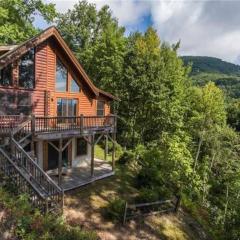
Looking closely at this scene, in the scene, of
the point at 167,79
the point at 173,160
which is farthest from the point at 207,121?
the point at 173,160

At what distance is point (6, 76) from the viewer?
18.1 metres

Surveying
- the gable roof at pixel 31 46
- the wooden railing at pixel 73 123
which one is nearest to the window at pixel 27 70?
the gable roof at pixel 31 46

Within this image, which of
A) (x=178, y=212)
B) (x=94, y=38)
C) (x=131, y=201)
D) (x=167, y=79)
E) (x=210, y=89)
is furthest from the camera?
(x=94, y=38)

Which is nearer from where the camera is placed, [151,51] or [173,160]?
[173,160]

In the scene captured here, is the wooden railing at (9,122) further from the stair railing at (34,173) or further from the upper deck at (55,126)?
the stair railing at (34,173)

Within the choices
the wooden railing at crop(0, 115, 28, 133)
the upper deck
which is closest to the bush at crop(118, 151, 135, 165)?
the upper deck

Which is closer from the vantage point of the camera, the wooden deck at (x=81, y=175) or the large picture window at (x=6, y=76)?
the large picture window at (x=6, y=76)

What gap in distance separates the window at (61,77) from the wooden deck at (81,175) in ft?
19.4

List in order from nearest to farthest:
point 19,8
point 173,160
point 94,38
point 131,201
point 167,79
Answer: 1. point 131,201
2. point 173,160
3. point 19,8
4. point 167,79
5. point 94,38

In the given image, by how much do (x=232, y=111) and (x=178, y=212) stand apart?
4469cm

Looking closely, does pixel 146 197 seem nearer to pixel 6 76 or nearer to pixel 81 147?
pixel 81 147

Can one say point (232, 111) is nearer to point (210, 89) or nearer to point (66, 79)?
point (210, 89)

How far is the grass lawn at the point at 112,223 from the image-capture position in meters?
15.0

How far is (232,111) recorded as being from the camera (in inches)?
2367
